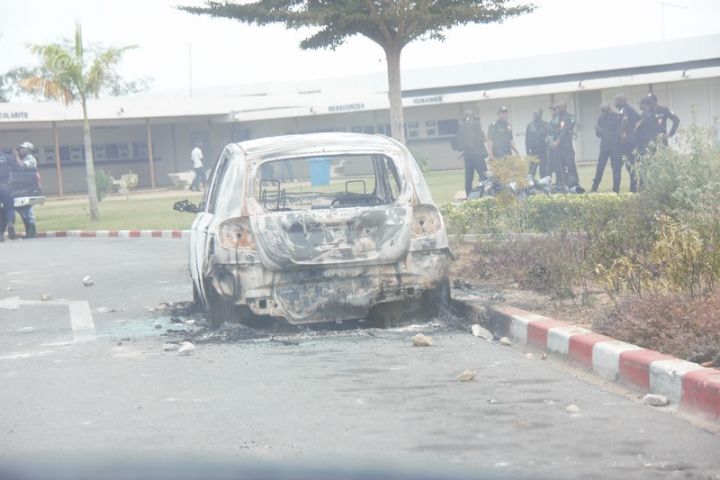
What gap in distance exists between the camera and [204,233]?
9.66 metres

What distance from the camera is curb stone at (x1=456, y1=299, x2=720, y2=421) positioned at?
20.3ft

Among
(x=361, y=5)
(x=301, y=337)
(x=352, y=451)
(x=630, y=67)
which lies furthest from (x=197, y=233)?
(x=630, y=67)

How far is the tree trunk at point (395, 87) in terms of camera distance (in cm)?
1700

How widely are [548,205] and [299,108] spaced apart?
2905 cm

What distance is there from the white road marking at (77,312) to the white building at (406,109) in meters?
24.5

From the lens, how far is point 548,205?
1391 centimetres

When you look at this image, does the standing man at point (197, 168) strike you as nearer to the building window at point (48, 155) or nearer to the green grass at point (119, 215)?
the green grass at point (119, 215)

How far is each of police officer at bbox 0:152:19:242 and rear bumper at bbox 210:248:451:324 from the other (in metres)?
15.6

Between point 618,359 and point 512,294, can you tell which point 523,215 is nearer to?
point 512,294

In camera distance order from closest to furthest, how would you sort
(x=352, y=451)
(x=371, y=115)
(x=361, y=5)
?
(x=352, y=451)
(x=361, y=5)
(x=371, y=115)

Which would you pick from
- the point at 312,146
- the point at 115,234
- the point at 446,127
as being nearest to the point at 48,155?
the point at 446,127

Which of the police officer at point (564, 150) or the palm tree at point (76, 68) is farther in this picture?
the palm tree at point (76, 68)

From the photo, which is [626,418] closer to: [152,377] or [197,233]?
[152,377]

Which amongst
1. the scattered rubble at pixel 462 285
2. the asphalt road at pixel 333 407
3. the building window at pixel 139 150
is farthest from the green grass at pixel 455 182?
the asphalt road at pixel 333 407
